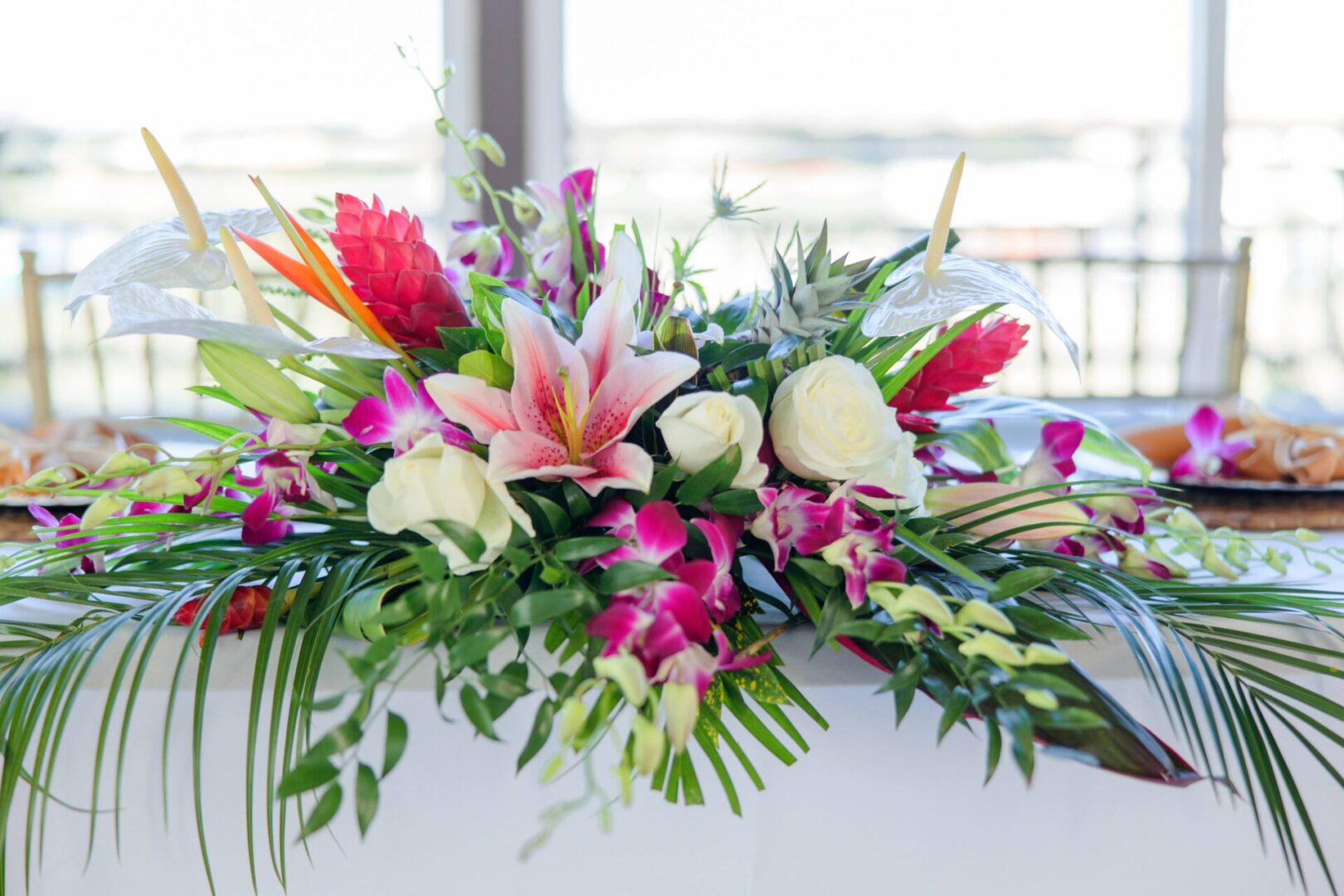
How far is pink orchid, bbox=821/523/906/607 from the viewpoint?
15.4 inches

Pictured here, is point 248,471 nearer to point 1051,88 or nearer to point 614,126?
point 614,126

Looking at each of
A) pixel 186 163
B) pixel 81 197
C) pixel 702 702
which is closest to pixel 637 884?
pixel 702 702

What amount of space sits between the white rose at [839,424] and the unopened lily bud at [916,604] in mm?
76

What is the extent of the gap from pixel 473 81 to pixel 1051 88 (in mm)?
1680

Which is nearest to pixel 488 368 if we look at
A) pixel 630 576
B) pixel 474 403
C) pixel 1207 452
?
pixel 474 403

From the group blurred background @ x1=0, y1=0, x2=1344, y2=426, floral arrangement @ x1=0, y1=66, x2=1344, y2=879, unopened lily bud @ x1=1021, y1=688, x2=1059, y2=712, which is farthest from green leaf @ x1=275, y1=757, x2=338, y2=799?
blurred background @ x1=0, y1=0, x2=1344, y2=426

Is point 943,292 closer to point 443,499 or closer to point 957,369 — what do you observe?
point 957,369

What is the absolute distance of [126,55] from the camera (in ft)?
9.33

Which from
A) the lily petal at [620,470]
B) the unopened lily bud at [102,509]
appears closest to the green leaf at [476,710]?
the lily petal at [620,470]

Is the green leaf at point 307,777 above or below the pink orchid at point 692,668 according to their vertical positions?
below

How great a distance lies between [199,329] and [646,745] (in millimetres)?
231

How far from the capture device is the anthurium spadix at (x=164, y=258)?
467 millimetres

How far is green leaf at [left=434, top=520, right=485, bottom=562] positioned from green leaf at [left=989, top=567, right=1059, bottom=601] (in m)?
0.18

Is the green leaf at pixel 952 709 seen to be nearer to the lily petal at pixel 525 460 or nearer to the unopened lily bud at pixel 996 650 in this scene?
the unopened lily bud at pixel 996 650
